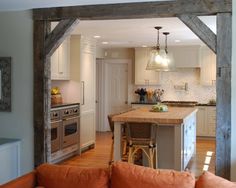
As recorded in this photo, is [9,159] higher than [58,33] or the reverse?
the reverse

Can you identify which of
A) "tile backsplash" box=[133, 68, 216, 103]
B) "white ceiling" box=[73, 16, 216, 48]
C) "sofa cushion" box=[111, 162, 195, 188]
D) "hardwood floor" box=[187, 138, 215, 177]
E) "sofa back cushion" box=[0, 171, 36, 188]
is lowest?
"hardwood floor" box=[187, 138, 215, 177]

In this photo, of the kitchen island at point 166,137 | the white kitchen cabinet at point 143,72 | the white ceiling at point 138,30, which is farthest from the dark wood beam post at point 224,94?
the white kitchen cabinet at point 143,72

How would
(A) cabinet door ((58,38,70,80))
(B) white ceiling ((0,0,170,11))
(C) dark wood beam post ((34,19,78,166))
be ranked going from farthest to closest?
1. (A) cabinet door ((58,38,70,80))
2. (C) dark wood beam post ((34,19,78,166))
3. (B) white ceiling ((0,0,170,11))

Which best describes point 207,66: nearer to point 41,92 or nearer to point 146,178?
point 41,92

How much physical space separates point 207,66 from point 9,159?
6103mm

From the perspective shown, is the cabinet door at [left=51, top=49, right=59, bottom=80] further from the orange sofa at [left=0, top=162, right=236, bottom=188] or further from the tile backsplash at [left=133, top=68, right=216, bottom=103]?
the tile backsplash at [left=133, top=68, right=216, bottom=103]

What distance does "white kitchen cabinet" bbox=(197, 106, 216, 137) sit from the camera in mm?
9344

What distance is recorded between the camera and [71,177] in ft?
10.2

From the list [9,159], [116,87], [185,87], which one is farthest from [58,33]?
[116,87]

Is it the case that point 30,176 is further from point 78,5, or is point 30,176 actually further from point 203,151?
point 203,151

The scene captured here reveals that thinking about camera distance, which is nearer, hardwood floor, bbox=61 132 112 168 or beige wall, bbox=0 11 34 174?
beige wall, bbox=0 11 34 174

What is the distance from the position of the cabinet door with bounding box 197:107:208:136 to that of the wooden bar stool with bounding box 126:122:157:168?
→ 4.34 meters

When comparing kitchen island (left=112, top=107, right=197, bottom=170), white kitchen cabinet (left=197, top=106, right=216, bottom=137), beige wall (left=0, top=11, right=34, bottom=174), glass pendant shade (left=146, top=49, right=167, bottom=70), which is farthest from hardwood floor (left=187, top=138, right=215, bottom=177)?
beige wall (left=0, top=11, right=34, bottom=174)

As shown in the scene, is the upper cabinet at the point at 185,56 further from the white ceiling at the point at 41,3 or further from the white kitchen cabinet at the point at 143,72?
the white ceiling at the point at 41,3
